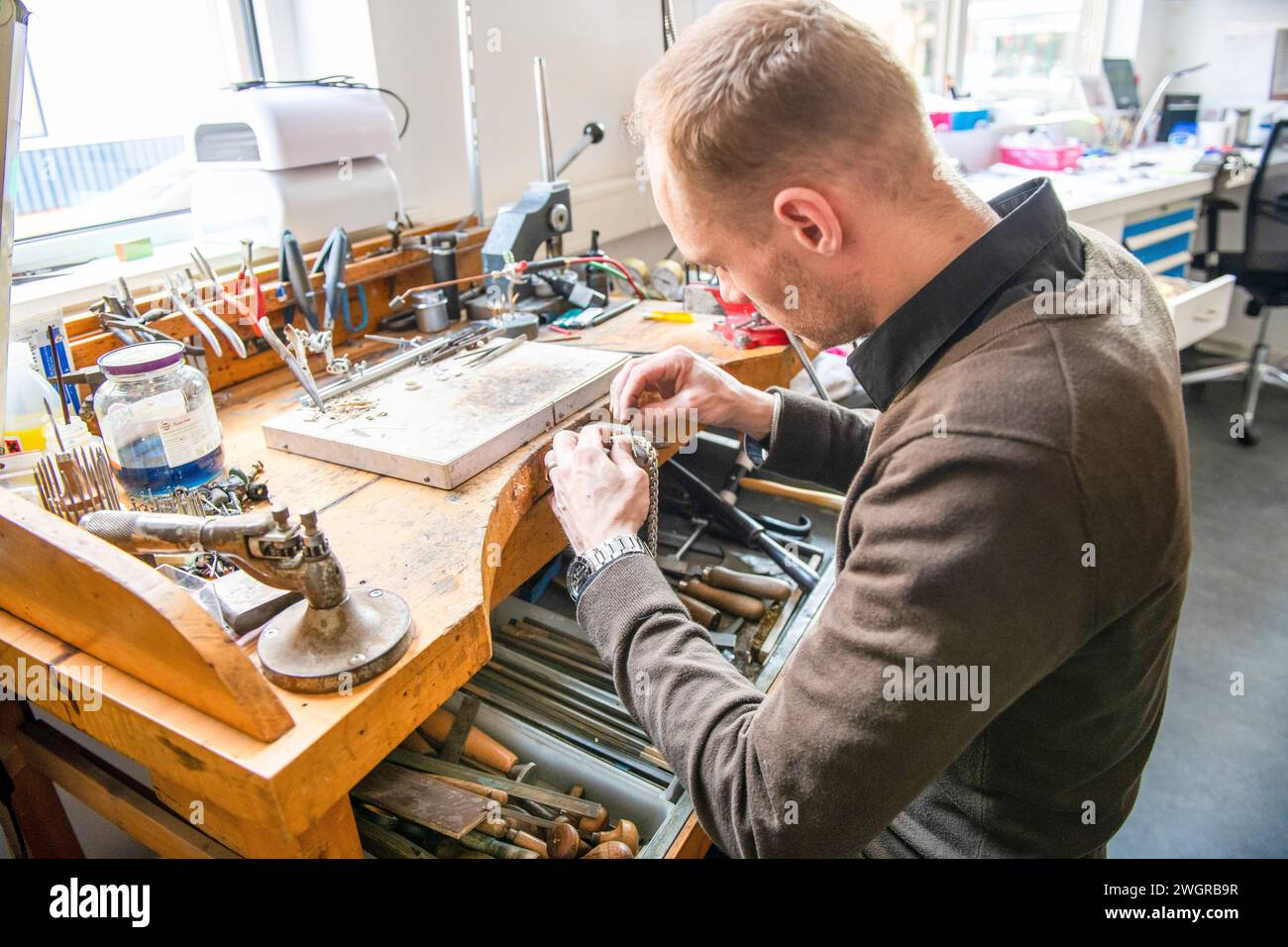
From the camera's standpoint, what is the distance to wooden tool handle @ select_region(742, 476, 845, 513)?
1830 millimetres

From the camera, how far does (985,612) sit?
2.03ft

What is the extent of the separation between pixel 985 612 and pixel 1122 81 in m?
4.52

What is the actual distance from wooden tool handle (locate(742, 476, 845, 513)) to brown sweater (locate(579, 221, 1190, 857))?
3.34 feet

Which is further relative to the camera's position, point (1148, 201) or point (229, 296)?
point (1148, 201)

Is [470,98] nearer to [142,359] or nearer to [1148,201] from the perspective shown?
[142,359]

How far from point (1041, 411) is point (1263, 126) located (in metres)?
4.46

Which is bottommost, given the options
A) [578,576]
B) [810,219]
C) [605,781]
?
[605,781]

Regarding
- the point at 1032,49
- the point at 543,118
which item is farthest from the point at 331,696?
the point at 1032,49

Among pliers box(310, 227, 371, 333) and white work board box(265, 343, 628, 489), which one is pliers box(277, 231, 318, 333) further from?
white work board box(265, 343, 628, 489)

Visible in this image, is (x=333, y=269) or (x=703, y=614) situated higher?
(x=333, y=269)

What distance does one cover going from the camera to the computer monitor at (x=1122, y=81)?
4082 mm
